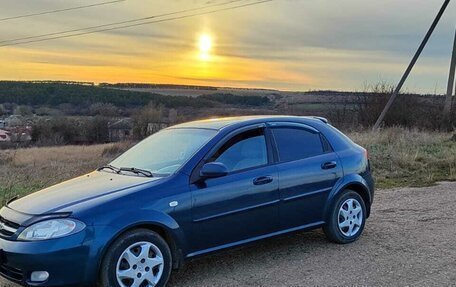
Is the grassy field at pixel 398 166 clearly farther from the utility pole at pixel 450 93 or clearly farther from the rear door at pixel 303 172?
the utility pole at pixel 450 93

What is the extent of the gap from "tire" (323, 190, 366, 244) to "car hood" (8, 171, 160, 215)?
2340 millimetres

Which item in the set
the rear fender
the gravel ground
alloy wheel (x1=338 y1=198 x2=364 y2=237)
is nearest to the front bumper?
the gravel ground

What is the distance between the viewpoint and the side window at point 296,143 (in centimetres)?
570

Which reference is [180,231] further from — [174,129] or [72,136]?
[72,136]

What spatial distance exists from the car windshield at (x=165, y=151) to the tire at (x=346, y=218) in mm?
1828

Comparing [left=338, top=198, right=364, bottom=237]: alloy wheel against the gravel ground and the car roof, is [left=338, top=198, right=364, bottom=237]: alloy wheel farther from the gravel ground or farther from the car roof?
the car roof

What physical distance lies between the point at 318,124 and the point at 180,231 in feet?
8.19

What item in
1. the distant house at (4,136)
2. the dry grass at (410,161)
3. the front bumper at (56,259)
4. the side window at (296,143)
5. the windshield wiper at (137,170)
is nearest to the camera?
the front bumper at (56,259)

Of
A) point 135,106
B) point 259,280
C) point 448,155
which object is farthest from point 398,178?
point 135,106

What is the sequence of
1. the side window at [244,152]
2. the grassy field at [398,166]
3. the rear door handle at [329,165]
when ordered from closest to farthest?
the side window at [244,152] < the rear door handle at [329,165] < the grassy field at [398,166]

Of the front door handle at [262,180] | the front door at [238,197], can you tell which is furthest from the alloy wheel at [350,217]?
the front door handle at [262,180]

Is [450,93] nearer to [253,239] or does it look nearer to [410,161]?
[410,161]

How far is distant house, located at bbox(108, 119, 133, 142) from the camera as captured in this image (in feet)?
149

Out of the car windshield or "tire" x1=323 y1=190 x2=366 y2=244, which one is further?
"tire" x1=323 y1=190 x2=366 y2=244
